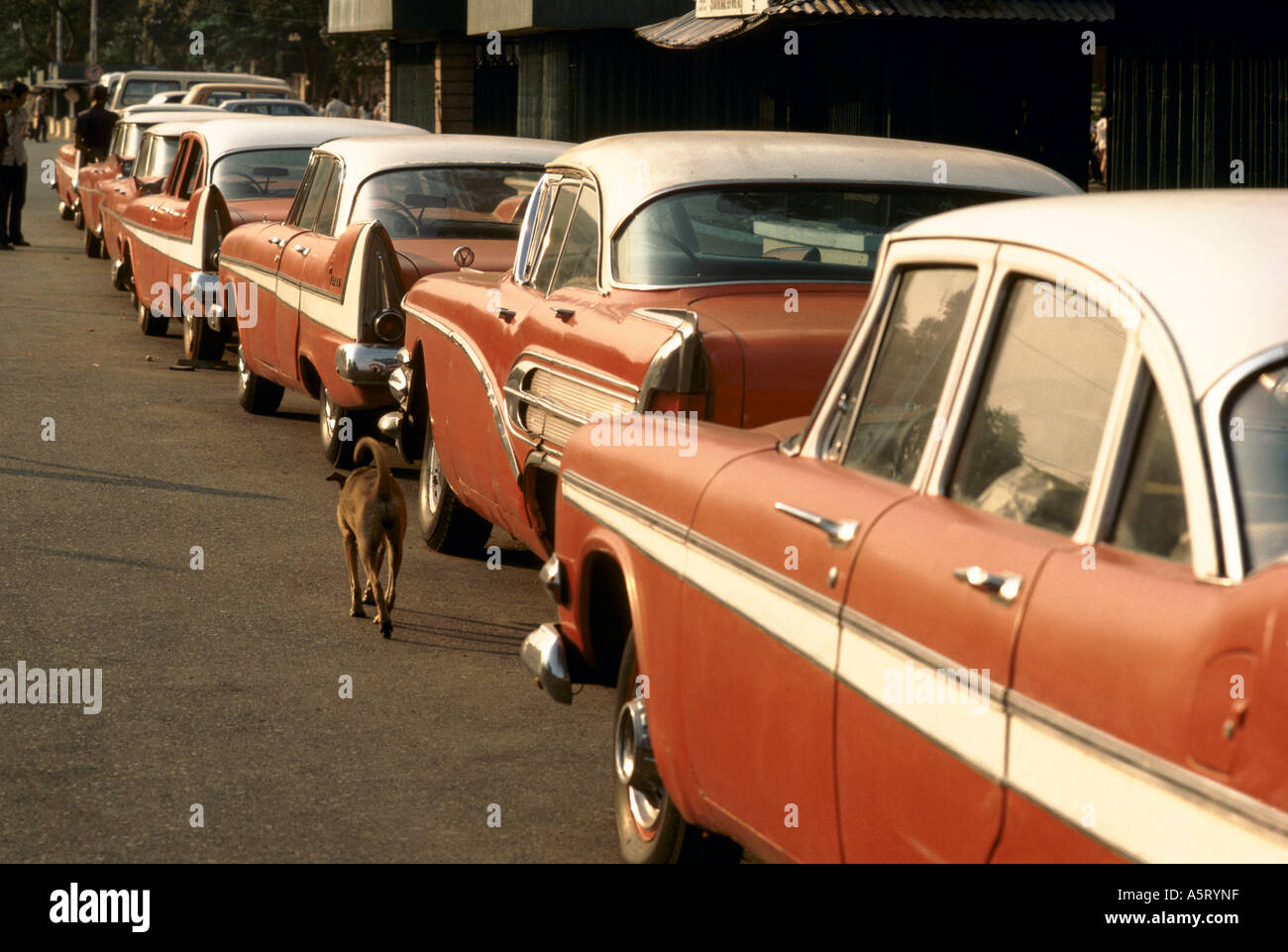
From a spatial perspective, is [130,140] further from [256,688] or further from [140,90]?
[256,688]

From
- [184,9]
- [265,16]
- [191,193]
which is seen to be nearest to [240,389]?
[191,193]

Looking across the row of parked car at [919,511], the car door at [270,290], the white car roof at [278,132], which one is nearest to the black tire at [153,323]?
the white car roof at [278,132]

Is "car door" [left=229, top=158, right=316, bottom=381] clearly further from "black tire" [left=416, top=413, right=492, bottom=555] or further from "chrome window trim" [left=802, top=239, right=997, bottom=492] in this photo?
"chrome window trim" [left=802, top=239, right=997, bottom=492]

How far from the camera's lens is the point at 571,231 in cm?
727

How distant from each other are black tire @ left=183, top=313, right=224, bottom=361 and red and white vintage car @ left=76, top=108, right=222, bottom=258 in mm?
5868

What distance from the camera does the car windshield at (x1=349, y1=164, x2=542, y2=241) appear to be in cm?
1063

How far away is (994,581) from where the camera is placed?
9.70 ft

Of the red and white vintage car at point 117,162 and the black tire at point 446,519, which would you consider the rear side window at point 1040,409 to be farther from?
the red and white vintage car at point 117,162

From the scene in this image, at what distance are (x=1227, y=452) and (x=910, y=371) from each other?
1.02 metres

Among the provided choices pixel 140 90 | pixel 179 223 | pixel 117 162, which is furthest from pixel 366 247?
pixel 140 90

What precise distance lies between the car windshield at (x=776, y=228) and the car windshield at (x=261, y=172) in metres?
8.75

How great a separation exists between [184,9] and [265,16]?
3407 cm

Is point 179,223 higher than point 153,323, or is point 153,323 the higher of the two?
point 179,223
